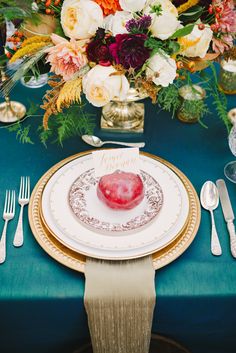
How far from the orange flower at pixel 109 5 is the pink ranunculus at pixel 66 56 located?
9 cm

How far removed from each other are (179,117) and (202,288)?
58 centimetres

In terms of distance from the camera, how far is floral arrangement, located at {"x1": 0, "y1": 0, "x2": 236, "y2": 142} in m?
0.87

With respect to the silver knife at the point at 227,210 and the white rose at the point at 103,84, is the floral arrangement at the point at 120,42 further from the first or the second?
the silver knife at the point at 227,210

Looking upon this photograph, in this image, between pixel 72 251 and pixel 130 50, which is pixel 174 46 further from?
pixel 72 251

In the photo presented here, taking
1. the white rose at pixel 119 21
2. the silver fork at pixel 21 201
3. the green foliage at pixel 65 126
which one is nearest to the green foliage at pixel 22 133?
the green foliage at pixel 65 126

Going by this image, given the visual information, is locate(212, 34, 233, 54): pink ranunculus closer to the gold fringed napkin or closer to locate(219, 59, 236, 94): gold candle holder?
locate(219, 59, 236, 94): gold candle holder

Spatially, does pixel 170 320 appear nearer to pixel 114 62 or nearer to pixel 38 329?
pixel 38 329

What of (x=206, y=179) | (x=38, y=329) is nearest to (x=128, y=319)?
(x=38, y=329)

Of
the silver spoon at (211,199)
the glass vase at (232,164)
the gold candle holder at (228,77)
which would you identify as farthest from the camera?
the gold candle holder at (228,77)

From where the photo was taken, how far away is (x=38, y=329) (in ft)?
2.86

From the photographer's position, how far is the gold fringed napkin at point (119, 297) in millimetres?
772

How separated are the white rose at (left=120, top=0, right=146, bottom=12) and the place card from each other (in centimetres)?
32

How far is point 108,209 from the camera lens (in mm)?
881

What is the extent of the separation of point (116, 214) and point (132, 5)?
45cm
